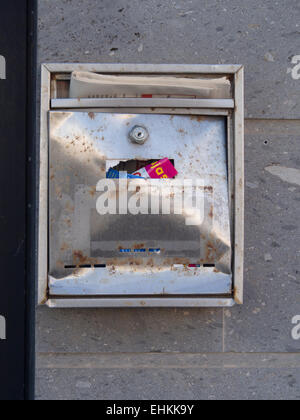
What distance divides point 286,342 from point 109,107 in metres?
1.45

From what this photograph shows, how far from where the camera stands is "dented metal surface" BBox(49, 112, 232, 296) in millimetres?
1518

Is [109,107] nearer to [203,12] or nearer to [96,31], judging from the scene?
[96,31]

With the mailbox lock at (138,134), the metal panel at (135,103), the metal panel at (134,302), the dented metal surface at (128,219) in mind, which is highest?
the metal panel at (135,103)

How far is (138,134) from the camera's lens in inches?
58.6

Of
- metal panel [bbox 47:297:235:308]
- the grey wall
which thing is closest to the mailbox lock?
the grey wall

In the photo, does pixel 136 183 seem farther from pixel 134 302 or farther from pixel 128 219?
pixel 134 302

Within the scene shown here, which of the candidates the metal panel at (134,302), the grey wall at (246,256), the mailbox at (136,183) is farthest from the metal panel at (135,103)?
the metal panel at (134,302)

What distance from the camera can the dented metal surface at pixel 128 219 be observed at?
4.98 ft

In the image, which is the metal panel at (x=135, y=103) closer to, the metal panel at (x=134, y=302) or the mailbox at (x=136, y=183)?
the mailbox at (x=136, y=183)

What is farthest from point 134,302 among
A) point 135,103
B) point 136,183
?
point 135,103

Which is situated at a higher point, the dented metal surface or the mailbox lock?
the mailbox lock

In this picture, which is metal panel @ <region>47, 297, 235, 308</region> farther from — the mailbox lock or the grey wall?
the mailbox lock

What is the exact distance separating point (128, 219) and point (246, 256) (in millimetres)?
667

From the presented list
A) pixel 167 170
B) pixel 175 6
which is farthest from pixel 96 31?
pixel 167 170
